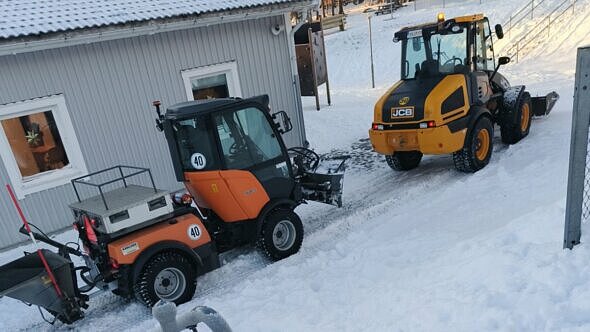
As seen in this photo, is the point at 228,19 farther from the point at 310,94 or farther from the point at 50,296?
the point at 310,94

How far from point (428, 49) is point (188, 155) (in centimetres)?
468

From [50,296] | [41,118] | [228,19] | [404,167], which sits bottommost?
[404,167]

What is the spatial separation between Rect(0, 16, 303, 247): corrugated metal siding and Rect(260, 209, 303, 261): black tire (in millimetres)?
3447

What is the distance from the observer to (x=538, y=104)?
8781 mm

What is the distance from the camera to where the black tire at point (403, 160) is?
7.98m

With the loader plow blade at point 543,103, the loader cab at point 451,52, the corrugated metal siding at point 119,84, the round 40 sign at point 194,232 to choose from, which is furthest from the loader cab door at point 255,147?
the loader plow blade at point 543,103

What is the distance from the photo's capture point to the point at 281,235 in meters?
5.55

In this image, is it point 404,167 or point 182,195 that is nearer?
point 182,195

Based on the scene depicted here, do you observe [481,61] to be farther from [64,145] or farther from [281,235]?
[64,145]

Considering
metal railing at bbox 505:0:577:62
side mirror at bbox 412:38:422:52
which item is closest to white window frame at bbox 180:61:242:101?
side mirror at bbox 412:38:422:52

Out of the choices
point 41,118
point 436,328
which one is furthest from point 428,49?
point 41,118

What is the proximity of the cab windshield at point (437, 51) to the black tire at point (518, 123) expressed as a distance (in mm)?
1404

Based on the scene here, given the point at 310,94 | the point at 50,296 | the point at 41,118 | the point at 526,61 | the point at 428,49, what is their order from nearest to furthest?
1. the point at 50,296
2. the point at 41,118
3. the point at 428,49
4. the point at 310,94
5. the point at 526,61

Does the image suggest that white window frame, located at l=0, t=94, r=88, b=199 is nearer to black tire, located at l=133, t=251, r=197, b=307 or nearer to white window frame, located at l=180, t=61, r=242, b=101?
white window frame, located at l=180, t=61, r=242, b=101
